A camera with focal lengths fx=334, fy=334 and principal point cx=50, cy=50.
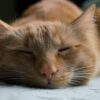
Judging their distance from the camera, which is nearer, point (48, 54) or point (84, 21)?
point (48, 54)

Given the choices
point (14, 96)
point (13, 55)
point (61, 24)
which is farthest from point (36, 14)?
point (14, 96)

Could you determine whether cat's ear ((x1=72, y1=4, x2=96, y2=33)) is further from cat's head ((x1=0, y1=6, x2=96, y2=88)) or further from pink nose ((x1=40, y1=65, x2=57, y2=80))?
pink nose ((x1=40, y1=65, x2=57, y2=80))

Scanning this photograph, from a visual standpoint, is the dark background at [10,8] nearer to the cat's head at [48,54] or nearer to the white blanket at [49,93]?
the cat's head at [48,54]

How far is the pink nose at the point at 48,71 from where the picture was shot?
3.54 ft

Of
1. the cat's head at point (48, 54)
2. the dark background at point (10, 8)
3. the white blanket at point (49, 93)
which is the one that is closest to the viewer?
the white blanket at point (49, 93)

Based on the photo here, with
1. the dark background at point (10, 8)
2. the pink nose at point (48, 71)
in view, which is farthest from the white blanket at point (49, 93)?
the dark background at point (10, 8)

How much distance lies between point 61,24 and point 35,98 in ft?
1.32

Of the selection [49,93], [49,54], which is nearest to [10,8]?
[49,54]

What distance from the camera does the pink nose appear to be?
3.54ft

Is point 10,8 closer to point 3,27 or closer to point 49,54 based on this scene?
point 3,27

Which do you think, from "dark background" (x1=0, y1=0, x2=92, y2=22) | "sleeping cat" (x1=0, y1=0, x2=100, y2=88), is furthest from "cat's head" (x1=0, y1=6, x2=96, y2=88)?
"dark background" (x1=0, y1=0, x2=92, y2=22)

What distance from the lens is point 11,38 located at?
122 cm

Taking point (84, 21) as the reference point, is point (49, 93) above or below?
below

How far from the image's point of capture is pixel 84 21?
1.28 metres
